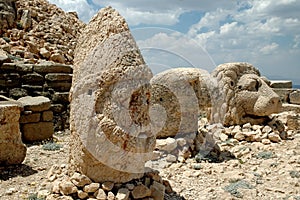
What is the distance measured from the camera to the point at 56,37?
1491 centimetres

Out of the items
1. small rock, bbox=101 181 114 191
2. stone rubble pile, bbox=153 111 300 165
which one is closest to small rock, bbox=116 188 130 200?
small rock, bbox=101 181 114 191

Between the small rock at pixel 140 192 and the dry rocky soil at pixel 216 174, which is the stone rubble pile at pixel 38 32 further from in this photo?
the small rock at pixel 140 192

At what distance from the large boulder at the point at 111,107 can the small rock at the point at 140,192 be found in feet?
0.50

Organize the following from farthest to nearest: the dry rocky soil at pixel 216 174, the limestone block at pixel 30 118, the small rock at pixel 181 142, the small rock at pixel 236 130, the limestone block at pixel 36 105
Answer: the small rock at pixel 236 130
the limestone block at pixel 36 105
the limestone block at pixel 30 118
the small rock at pixel 181 142
the dry rocky soil at pixel 216 174

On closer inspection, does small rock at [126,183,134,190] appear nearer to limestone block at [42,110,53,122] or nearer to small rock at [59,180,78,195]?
small rock at [59,180,78,195]

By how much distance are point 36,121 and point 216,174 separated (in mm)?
3815

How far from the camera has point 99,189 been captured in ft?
11.3

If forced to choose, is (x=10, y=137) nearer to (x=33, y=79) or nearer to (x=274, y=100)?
(x=33, y=79)

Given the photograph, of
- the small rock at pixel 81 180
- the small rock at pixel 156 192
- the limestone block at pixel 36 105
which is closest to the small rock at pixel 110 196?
the small rock at pixel 81 180

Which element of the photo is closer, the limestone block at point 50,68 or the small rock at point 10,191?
the small rock at point 10,191

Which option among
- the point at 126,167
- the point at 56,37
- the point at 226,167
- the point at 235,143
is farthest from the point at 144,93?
the point at 56,37

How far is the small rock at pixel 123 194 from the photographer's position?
3.35 m

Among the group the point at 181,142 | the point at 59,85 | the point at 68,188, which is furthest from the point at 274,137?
the point at 59,85

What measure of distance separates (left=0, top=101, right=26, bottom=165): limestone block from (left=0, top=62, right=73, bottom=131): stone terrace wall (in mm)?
3095
